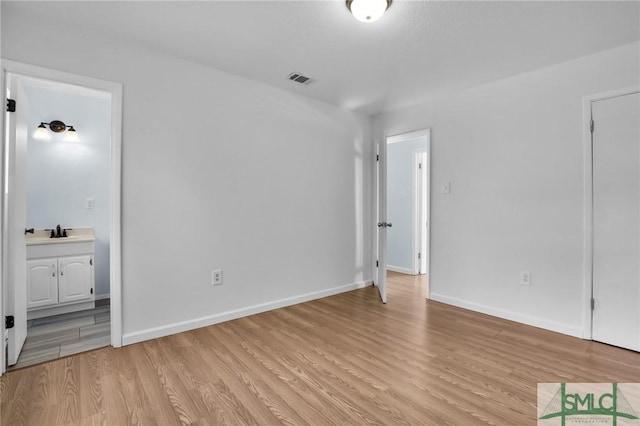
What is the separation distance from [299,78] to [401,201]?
118 inches

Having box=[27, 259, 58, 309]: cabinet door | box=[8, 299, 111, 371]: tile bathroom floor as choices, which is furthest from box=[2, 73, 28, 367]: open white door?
box=[27, 259, 58, 309]: cabinet door

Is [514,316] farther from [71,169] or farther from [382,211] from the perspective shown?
[71,169]

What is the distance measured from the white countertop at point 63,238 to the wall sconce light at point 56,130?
1037mm

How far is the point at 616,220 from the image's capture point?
8.05ft

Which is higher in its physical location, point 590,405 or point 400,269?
point 400,269

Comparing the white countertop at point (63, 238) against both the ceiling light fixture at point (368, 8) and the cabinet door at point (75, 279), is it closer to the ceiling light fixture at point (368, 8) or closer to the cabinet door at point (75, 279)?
the cabinet door at point (75, 279)

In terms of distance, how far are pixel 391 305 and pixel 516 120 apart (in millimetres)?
2275

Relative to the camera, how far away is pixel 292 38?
7.80ft

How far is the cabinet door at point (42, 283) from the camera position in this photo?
303 centimetres

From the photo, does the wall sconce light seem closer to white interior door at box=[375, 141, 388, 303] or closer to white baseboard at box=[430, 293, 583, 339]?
white interior door at box=[375, 141, 388, 303]

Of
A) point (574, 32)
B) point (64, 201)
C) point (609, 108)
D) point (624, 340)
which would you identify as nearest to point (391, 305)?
point (624, 340)

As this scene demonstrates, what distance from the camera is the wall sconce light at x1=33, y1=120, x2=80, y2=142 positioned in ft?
11.2

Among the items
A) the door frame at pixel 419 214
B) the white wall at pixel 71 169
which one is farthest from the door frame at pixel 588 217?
the white wall at pixel 71 169

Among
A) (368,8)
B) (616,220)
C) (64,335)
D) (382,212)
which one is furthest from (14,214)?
(616,220)
